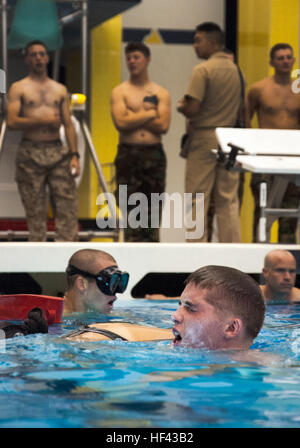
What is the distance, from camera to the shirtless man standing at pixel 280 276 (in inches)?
169

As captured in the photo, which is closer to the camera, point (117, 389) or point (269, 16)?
point (117, 389)

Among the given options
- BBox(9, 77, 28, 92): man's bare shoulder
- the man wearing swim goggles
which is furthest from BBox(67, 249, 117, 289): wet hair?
BBox(9, 77, 28, 92): man's bare shoulder

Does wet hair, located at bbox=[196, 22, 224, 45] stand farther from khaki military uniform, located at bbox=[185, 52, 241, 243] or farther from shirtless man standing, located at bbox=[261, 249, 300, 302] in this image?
shirtless man standing, located at bbox=[261, 249, 300, 302]

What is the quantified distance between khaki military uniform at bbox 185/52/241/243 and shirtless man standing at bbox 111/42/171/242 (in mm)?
233

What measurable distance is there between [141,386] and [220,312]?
1.37 feet

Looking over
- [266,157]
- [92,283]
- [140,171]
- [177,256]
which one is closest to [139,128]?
[140,171]

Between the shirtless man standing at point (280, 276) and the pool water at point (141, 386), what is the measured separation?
1.19m

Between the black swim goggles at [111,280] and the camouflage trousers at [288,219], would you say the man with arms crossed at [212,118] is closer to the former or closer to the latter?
the camouflage trousers at [288,219]

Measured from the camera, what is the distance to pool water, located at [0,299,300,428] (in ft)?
6.08

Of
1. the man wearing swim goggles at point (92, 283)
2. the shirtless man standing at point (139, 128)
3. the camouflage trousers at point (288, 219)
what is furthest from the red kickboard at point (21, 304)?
the camouflage trousers at point (288, 219)

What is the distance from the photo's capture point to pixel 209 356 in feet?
8.33

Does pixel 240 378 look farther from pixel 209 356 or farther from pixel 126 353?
pixel 126 353
